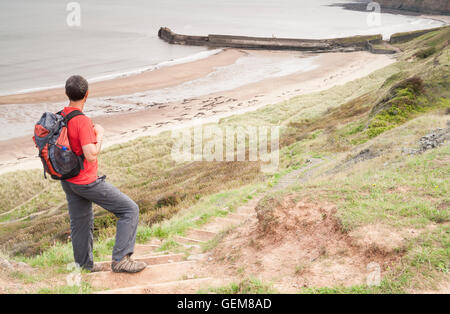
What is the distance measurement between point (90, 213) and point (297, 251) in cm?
292

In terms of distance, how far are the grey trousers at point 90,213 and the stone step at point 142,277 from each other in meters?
0.27

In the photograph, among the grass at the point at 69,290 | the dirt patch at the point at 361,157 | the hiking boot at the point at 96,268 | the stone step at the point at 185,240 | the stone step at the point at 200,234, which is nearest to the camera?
the grass at the point at 69,290

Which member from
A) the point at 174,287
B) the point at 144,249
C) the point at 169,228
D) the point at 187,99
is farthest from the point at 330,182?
the point at 187,99

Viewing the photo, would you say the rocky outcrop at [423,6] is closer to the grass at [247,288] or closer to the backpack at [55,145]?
the grass at [247,288]

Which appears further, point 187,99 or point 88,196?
point 187,99

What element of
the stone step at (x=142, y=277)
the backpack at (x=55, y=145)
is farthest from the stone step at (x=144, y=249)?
the backpack at (x=55, y=145)

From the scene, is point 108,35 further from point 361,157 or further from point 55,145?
point 55,145

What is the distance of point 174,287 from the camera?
4504mm

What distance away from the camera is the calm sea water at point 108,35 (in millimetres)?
51719

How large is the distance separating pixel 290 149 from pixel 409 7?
128 m

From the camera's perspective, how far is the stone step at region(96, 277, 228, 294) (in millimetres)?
4359

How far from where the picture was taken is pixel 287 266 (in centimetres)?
496

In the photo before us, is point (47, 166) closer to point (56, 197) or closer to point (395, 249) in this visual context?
point (395, 249)
